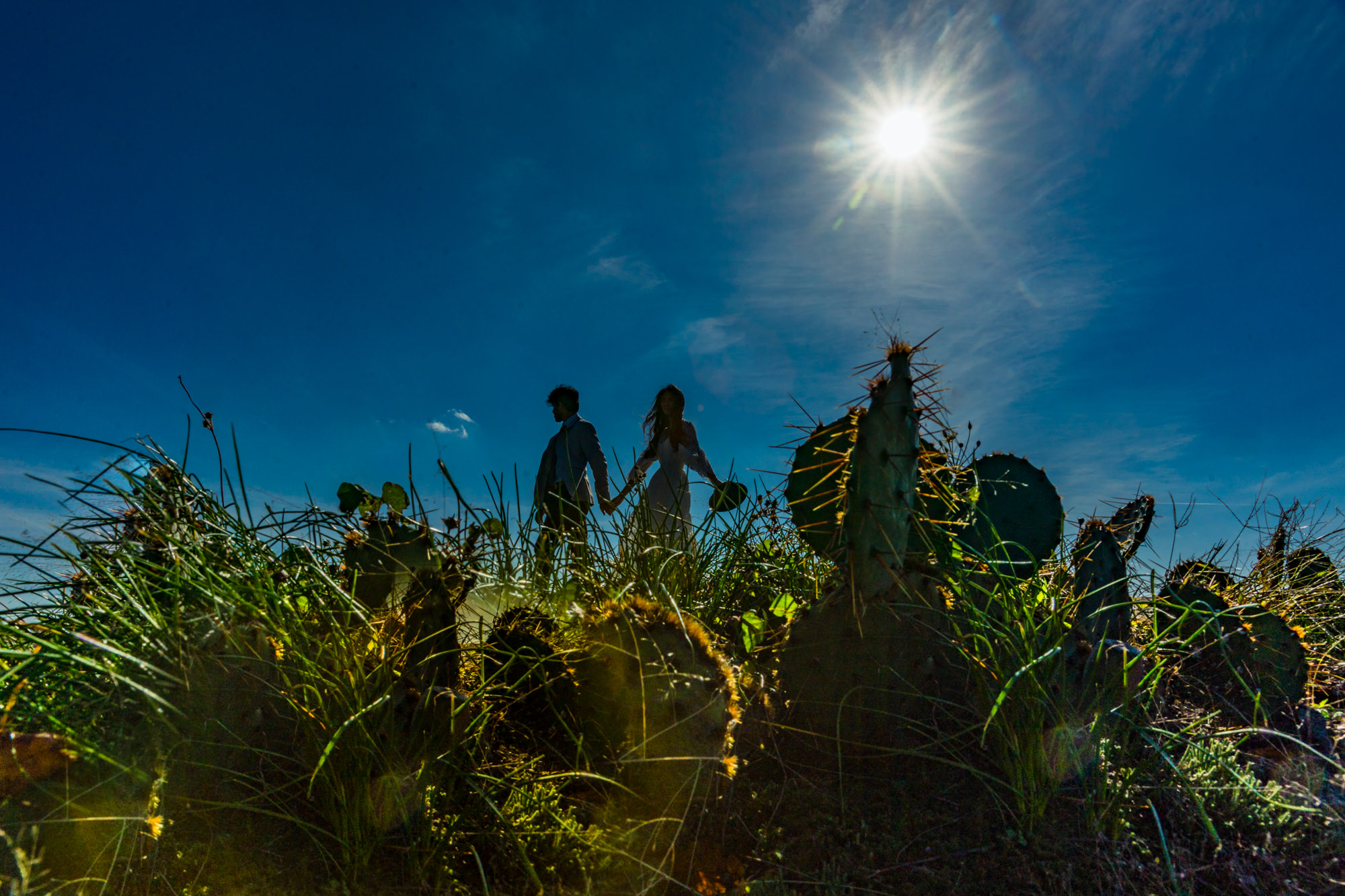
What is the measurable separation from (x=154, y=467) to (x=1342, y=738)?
10.6 feet

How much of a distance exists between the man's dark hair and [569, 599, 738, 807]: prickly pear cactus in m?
2.80

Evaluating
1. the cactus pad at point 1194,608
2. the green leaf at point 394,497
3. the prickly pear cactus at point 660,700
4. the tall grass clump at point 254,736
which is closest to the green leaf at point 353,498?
the green leaf at point 394,497

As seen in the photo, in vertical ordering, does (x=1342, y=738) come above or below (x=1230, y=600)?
below

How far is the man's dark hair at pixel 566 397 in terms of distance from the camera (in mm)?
4152

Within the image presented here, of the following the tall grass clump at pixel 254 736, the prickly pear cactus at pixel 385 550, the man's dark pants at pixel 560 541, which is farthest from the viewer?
the man's dark pants at pixel 560 541

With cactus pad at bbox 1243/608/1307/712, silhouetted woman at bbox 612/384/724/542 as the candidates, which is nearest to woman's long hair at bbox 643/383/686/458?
silhouetted woman at bbox 612/384/724/542

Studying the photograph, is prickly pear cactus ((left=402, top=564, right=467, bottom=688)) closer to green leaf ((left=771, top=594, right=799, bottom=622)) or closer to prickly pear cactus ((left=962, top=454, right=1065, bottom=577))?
green leaf ((left=771, top=594, right=799, bottom=622))

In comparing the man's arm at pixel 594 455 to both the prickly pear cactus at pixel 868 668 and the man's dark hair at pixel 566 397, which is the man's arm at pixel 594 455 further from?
the prickly pear cactus at pixel 868 668

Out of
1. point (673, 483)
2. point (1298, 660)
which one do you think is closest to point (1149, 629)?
point (1298, 660)

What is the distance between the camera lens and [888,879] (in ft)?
4.18

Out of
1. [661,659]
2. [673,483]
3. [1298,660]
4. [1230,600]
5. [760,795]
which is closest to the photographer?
[661,659]

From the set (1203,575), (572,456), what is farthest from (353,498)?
(1203,575)

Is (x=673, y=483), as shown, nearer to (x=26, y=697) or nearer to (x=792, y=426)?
(x=792, y=426)

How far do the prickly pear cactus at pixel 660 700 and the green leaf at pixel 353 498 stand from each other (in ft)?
2.91
